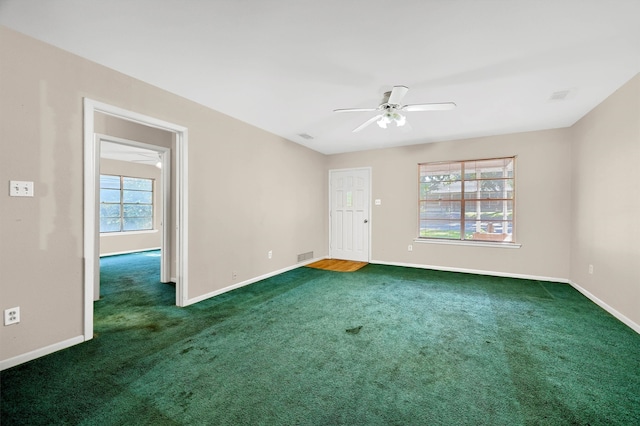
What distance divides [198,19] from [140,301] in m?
3.33

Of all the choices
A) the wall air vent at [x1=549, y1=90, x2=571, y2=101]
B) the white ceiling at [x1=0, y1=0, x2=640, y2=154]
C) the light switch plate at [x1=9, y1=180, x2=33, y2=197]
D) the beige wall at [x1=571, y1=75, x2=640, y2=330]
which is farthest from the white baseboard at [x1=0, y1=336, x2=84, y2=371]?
the wall air vent at [x1=549, y1=90, x2=571, y2=101]

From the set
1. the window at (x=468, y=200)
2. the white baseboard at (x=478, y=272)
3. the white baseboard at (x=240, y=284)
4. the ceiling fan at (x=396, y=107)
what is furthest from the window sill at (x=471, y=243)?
the ceiling fan at (x=396, y=107)

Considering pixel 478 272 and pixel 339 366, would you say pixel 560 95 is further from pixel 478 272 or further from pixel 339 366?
pixel 339 366

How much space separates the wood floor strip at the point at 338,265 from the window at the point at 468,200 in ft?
4.91

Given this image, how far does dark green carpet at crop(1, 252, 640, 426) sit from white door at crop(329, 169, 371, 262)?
259 centimetres

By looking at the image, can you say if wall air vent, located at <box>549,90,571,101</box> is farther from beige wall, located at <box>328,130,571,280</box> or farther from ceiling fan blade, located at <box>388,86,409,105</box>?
ceiling fan blade, located at <box>388,86,409,105</box>

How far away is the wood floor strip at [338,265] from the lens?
17.5ft

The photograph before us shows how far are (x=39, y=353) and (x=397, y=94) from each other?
12.9ft

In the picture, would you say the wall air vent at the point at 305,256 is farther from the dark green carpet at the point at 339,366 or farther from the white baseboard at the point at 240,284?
the dark green carpet at the point at 339,366

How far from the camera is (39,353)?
86.0 inches

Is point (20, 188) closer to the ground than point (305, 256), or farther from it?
farther from it

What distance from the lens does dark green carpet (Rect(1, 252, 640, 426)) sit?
159 centimetres

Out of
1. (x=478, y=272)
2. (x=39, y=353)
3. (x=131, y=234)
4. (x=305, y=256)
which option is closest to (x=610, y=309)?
(x=478, y=272)

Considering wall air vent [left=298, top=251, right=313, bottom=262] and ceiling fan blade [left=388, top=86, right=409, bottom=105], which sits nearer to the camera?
ceiling fan blade [left=388, top=86, right=409, bottom=105]
